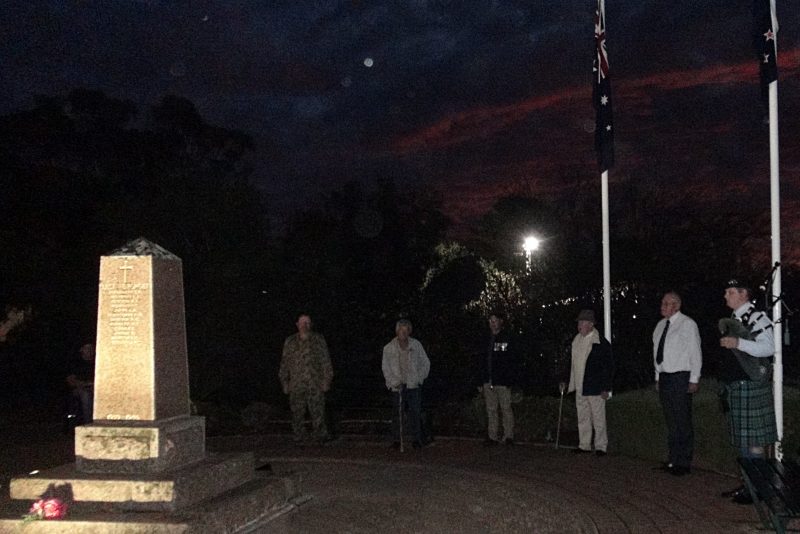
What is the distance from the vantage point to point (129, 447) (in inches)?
291

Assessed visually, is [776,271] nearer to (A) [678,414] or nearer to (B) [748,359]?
(B) [748,359]

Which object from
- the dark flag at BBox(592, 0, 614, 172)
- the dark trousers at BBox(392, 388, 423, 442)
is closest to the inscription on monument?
the dark trousers at BBox(392, 388, 423, 442)

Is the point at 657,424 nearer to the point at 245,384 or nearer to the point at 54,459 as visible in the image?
the point at 54,459

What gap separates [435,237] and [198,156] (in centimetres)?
1004

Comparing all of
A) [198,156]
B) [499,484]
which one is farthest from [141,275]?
[198,156]

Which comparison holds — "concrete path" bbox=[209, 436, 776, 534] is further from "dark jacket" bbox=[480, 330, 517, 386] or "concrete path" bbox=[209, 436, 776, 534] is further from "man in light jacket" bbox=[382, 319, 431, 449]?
"dark jacket" bbox=[480, 330, 517, 386]

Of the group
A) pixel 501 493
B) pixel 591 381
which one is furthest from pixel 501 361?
pixel 501 493

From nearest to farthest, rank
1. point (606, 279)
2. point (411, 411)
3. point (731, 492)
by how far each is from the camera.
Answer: point (731, 492) → point (411, 411) → point (606, 279)

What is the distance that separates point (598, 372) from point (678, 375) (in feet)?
5.63

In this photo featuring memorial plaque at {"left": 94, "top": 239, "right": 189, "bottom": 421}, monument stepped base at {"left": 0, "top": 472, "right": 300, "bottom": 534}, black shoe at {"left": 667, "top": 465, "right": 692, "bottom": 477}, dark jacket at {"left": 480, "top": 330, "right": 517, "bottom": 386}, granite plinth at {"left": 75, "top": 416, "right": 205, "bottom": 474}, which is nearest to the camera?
monument stepped base at {"left": 0, "top": 472, "right": 300, "bottom": 534}

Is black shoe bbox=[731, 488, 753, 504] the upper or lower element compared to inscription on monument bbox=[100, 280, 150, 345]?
lower

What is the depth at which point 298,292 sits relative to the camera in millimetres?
20453

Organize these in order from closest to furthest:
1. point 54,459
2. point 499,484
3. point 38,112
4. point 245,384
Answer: point 499,484
point 54,459
point 245,384
point 38,112

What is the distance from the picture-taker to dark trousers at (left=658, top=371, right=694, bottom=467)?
9.66 m
